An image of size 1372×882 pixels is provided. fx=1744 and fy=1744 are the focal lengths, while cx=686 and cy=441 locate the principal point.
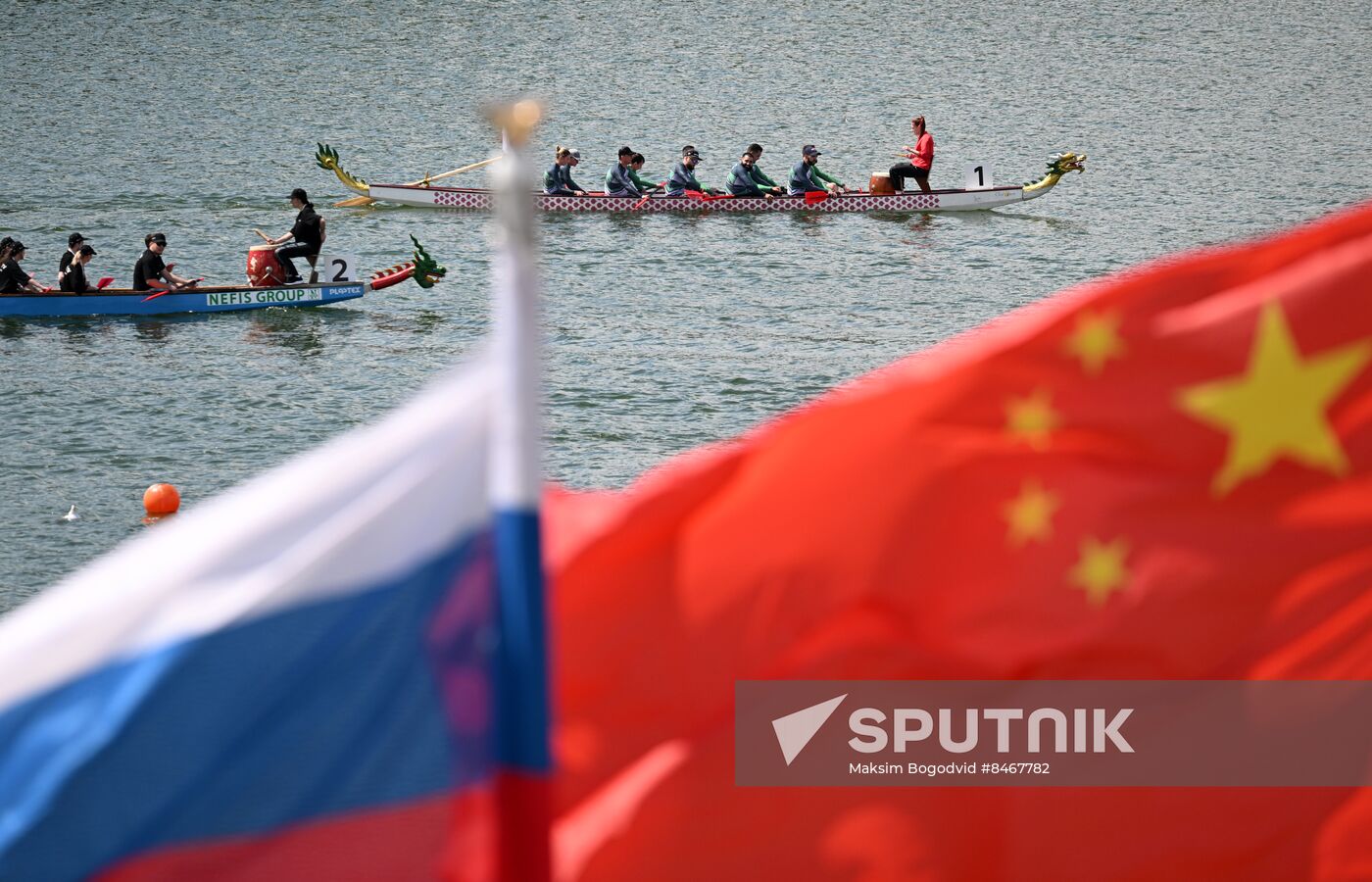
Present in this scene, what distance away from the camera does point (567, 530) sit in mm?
5098

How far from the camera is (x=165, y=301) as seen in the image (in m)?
29.6

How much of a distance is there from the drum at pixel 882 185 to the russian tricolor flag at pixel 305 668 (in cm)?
3662

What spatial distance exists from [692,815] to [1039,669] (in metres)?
1.13

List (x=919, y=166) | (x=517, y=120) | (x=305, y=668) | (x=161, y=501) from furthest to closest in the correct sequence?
(x=919, y=166) < (x=161, y=501) < (x=305, y=668) < (x=517, y=120)

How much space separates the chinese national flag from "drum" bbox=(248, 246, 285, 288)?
2620 cm

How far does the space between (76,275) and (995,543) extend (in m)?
26.7

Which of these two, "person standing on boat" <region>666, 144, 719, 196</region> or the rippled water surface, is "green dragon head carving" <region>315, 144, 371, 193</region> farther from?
"person standing on boat" <region>666, 144, 719, 196</region>

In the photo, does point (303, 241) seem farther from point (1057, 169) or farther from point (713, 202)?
point (1057, 169)

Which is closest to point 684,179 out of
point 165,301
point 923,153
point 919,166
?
point 919,166

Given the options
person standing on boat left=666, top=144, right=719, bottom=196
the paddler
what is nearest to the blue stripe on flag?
the paddler

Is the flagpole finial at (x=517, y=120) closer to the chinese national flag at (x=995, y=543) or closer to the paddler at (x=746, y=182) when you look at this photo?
the chinese national flag at (x=995, y=543)

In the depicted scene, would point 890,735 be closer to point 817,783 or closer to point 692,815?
point 817,783

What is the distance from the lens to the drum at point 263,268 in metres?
30.3

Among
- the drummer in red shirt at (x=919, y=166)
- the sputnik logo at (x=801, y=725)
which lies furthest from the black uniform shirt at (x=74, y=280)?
the sputnik logo at (x=801, y=725)
